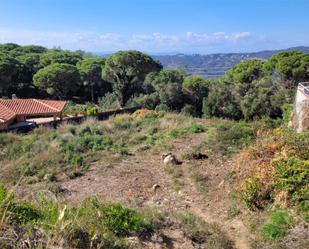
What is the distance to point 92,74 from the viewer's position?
1447 inches

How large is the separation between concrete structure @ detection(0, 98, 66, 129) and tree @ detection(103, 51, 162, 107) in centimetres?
666

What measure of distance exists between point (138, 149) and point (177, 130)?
2659 mm

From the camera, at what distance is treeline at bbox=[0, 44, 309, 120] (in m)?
24.4

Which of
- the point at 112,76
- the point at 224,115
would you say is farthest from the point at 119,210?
the point at 112,76

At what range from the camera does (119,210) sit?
502 centimetres

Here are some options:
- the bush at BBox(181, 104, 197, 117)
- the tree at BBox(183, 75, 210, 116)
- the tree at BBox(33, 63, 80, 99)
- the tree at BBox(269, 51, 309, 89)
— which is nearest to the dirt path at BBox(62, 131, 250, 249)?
the bush at BBox(181, 104, 197, 117)

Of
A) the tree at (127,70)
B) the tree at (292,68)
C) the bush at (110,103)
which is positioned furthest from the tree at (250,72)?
the bush at (110,103)

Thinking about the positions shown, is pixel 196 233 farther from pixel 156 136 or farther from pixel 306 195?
pixel 156 136

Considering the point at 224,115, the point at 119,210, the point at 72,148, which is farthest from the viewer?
the point at 224,115

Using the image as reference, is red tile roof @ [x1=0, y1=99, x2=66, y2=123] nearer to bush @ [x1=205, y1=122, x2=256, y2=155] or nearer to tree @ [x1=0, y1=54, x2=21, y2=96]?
tree @ [x1=0, y1=54, x2=21, y2=96]

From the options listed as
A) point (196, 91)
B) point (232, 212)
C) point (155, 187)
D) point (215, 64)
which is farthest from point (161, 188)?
point (215, 64)

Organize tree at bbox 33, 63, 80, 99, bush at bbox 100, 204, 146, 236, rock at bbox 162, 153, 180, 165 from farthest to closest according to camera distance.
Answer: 1. tree at bbox 33, 63, 80, 99
2. rock at bbox 162, 153, 180, 165
3. bush at bbox 100, 204, 146, 236

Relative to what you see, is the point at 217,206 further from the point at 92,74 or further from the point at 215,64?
the point at 215,64

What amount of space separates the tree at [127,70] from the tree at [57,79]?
3339mm
